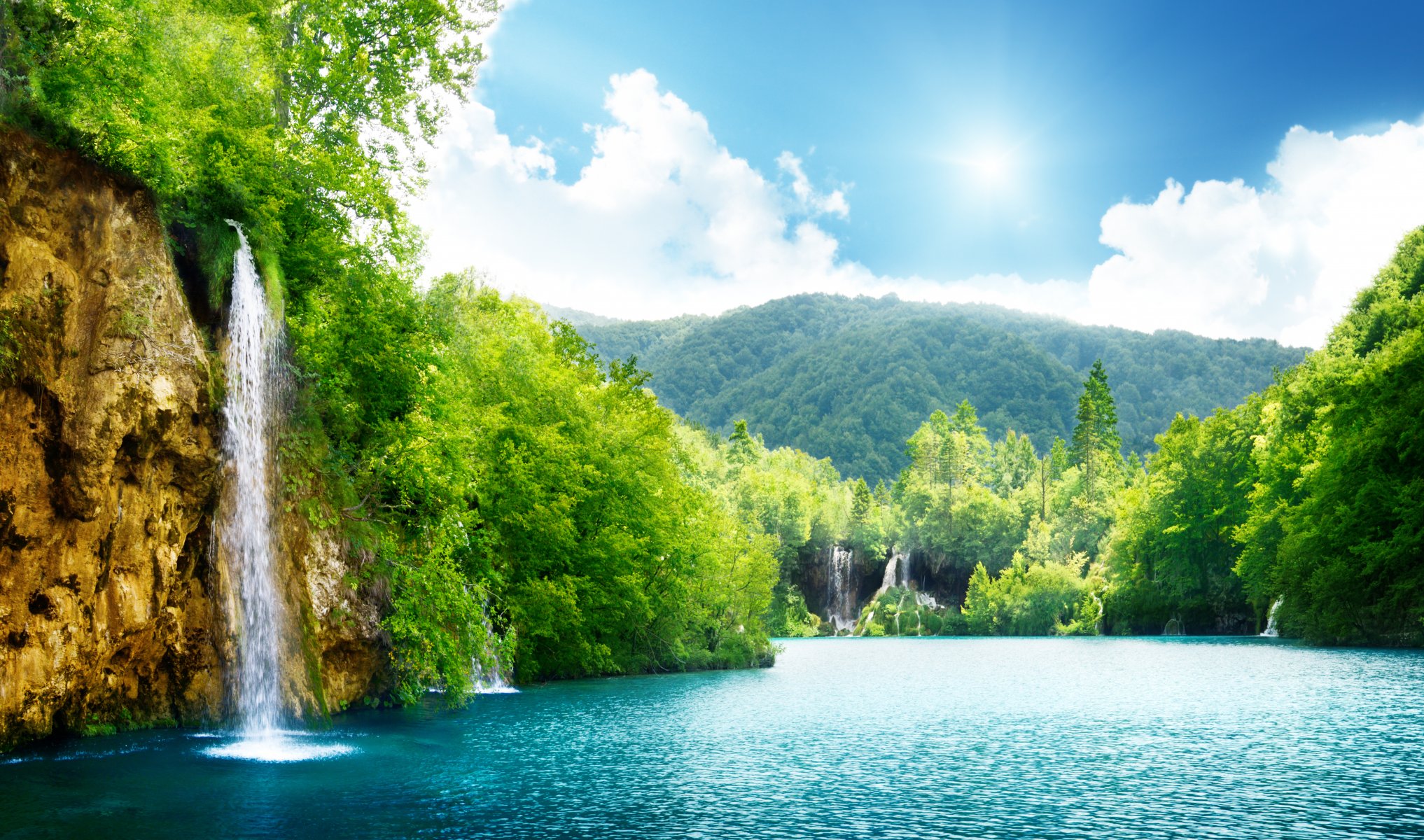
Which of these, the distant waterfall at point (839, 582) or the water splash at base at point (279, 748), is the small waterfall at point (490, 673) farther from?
the distant waterfall at point (839, 582)

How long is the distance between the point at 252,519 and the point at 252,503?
301mm

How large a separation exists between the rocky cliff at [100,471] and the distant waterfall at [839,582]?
280ft

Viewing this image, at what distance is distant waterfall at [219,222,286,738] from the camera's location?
18.5m

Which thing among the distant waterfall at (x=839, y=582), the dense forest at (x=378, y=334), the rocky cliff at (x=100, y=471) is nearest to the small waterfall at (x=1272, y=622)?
the dense forest at (x=378, y=334)

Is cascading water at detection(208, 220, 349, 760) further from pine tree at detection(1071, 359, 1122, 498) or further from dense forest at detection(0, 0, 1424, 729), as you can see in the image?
pine tree at detection(1071, 359, 1122, 498)

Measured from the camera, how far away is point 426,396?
2494 centimetres

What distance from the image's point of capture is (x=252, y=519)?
19.0 metres

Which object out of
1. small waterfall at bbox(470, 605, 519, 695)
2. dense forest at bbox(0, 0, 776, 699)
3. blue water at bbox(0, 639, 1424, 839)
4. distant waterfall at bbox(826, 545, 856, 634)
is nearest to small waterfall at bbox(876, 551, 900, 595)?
distant waterfall at bbox(826, 545, 856, 634)

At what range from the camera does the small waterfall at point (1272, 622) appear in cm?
5679

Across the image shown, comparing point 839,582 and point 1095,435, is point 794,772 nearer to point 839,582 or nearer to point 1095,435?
point 839,582

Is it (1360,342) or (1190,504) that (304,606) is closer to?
(1360,342)

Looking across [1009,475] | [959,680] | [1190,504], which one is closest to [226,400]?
[959,680]

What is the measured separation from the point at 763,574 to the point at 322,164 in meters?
31.2

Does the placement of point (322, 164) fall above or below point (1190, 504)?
above
